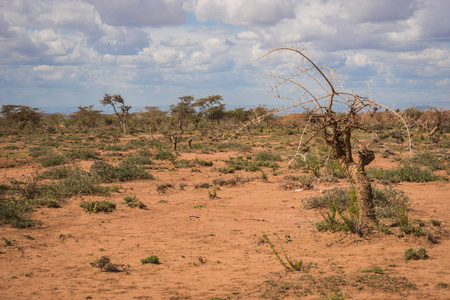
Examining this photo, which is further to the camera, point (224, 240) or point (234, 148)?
point (234, 148)

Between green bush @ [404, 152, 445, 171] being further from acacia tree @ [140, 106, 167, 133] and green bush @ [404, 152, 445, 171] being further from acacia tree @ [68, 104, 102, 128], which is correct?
acacia tree @ [68, 104, 102, 128]

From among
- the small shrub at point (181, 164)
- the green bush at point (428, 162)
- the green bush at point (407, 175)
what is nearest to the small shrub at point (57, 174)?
the small shrub at point (181, 164)

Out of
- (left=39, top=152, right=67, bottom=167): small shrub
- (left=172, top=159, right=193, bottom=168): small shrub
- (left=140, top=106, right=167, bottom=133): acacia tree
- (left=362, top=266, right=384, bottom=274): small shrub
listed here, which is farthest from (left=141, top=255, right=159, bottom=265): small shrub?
(left=140, top=106, right=167, bottom=133): acacia tree

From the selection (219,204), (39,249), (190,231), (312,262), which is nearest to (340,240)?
(312,262)

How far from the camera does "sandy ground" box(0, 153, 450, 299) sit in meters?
5.02

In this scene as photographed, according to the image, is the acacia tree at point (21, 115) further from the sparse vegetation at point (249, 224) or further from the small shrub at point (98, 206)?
the small shrub at point (98, 206)

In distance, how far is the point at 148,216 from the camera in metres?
9.85

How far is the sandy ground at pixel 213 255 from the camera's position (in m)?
5.02

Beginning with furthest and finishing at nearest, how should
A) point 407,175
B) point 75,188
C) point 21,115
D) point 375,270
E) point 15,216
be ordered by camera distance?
point 21,115 → point 407,175 → point 75,188 → point 15,216 → point 375,270

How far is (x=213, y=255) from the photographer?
681 centimetres

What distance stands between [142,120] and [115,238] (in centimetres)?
5017

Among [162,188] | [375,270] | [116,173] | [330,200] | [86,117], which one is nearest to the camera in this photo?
[375,270]

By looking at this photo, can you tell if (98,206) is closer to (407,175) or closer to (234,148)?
(407,175)

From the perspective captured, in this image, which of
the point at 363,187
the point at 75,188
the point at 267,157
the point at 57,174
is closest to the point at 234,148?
the point at 267,157
